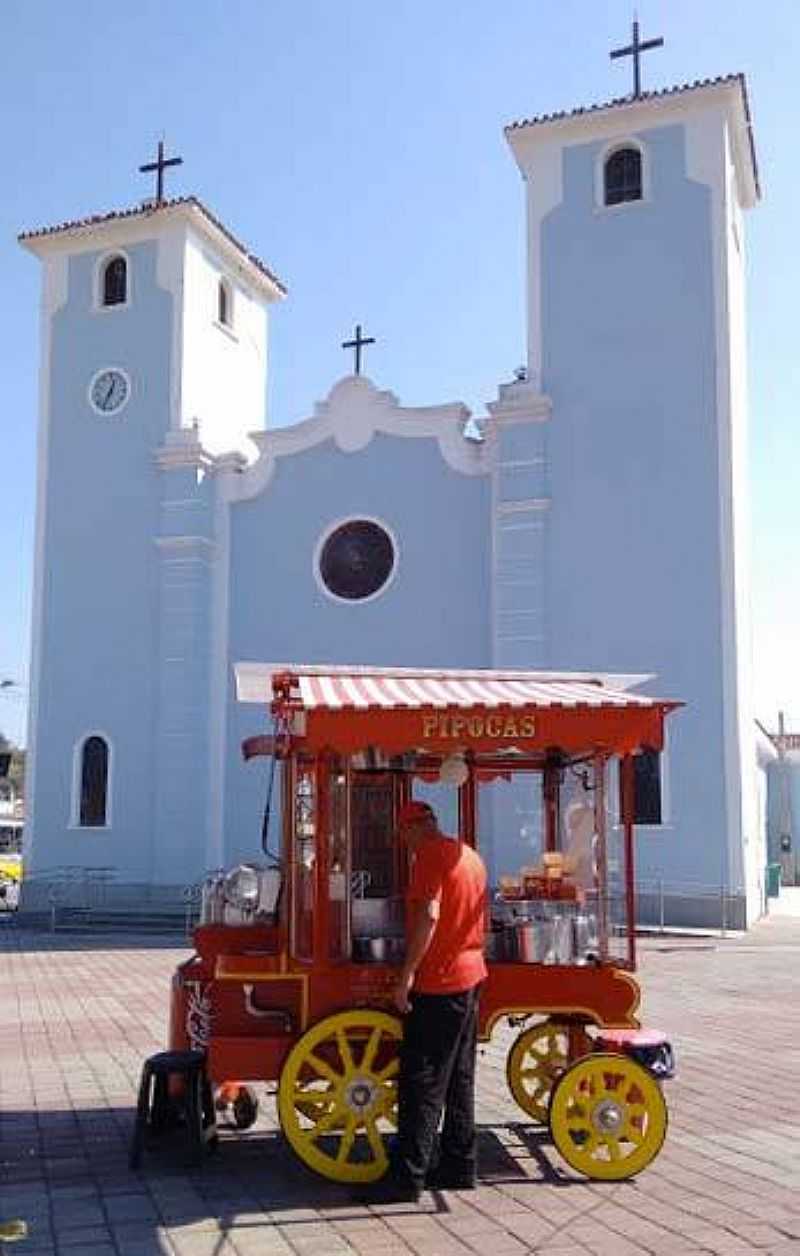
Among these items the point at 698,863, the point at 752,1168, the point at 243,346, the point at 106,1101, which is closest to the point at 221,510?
the point at 243,346

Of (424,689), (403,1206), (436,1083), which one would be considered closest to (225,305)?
(424,689)

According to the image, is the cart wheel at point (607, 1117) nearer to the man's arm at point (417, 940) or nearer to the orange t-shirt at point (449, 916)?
the orange t-shirt at point (449, 916)

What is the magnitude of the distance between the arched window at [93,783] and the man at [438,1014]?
1860 centimetres

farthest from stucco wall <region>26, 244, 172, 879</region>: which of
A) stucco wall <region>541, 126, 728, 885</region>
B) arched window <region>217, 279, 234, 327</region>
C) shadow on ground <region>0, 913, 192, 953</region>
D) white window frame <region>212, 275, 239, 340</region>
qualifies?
stucco wall <region>541, 126, 728, 885</region>

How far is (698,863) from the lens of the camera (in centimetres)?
2059

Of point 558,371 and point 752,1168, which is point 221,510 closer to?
point 558,371

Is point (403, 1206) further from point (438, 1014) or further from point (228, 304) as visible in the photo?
point (228, 304)

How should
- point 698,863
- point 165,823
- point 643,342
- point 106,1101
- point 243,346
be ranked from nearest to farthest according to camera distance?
point 106,1101 < point 698,863 < point 643,342 < point 165,823 < point 243,346

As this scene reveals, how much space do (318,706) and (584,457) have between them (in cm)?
1606

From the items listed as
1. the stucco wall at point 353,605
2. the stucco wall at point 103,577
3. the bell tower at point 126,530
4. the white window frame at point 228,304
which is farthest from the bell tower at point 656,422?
the stucco wall at point 103,577

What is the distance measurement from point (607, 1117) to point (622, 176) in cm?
1898

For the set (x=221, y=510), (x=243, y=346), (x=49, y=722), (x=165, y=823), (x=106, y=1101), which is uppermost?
(x=243, y=346)

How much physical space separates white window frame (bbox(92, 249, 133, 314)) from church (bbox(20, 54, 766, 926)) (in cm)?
5

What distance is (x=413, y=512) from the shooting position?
2345 centimetres
